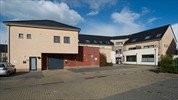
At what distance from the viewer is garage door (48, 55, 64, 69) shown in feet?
70.1

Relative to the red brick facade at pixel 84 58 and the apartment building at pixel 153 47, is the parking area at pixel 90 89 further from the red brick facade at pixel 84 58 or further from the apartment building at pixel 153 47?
the apartment building at pixel 153 47

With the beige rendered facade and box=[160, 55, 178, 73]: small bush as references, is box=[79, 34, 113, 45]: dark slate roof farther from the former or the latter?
box=[160, 55, 178, 73]: small bush

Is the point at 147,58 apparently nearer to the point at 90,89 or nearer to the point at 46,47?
the point at 46,47

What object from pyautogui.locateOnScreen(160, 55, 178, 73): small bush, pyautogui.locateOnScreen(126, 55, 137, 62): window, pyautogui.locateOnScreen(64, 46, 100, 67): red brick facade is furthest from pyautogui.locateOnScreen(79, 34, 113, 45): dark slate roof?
pyautogui.locateOnScreen(160, 55, 178, 73): small bush

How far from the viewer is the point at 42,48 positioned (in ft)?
61.6

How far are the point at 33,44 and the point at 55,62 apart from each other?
194 inches

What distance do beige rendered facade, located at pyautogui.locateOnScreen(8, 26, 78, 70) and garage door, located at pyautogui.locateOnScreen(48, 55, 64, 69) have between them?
2.48m

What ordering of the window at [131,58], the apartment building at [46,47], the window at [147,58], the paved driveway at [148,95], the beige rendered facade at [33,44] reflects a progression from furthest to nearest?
the window at [131,58], the window at [147,58], the apartment building at [46,47], the beige rendered facade at [33,44], the paved driveway at [148,95]

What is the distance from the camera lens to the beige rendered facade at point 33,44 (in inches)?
687

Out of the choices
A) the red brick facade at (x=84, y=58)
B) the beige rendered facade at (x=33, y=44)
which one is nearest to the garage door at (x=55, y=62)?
the red brick facade at (x=84, y=58)

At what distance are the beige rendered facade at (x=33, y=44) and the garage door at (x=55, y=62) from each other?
2479 millimetres

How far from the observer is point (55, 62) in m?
21.8

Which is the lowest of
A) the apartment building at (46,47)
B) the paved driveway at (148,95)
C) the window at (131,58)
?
the paved driveway at (148,95)

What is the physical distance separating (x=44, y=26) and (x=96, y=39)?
1054 inches
